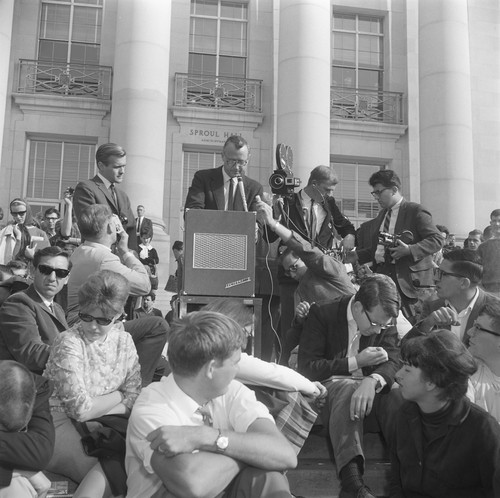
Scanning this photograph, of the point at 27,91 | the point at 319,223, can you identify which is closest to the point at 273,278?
the point at 319,223

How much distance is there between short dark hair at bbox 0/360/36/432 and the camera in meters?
3.19

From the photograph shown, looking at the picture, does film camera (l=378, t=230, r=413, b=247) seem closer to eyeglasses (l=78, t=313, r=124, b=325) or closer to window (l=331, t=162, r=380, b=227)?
eyeglasses (l=78, t=313, r=124, b=325)

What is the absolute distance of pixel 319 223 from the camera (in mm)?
6707

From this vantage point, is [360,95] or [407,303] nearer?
[407,303]

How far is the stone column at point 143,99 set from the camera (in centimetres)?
1599

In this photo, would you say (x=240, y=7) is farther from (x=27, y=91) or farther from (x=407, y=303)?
(x=407, y=303)

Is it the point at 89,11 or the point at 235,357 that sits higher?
the point at 89,11

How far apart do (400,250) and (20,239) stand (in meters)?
5.81

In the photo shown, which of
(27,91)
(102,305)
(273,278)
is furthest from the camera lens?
(27,91)

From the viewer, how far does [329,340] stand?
4.61 m

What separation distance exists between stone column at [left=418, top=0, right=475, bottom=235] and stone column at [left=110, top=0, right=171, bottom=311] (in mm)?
6535

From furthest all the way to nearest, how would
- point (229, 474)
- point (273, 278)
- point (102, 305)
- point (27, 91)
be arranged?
point (27, 91) → point (273, 278) → point (102, 305) → point (229, 474)

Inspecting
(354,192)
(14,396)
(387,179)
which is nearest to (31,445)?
(14,396)

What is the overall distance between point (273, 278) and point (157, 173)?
10318 millimetres
